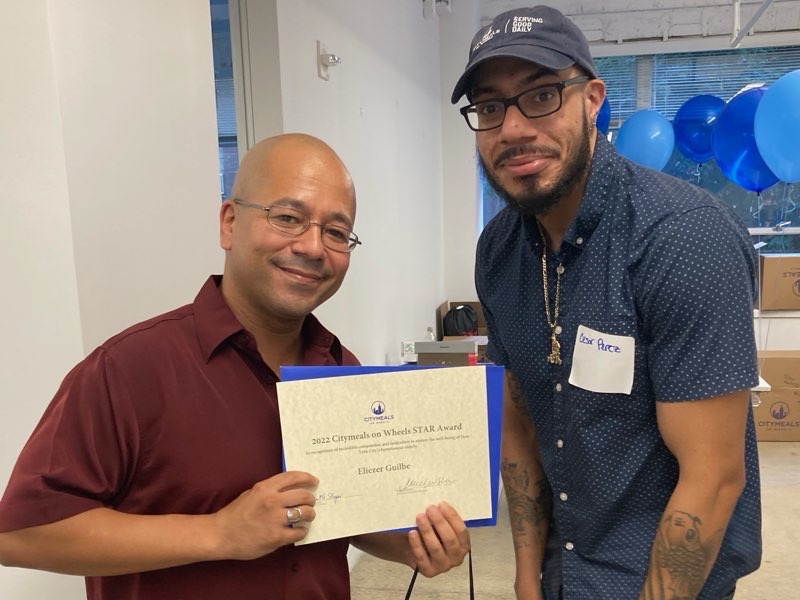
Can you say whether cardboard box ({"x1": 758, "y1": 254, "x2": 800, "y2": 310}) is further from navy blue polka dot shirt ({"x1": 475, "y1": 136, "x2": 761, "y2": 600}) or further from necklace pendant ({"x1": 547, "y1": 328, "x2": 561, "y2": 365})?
necklace pendant ({"x1": 547, "y1": 328, "x2": 561, "y2": 365})

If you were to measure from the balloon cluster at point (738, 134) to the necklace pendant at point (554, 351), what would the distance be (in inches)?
119

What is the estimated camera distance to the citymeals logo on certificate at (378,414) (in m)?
0.92

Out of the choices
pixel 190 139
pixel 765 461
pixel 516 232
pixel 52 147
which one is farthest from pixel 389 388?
pixel 765 461

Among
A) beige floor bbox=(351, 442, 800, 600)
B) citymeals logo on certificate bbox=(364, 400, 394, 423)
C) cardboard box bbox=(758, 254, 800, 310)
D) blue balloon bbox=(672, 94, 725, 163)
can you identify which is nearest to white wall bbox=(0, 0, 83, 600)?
citymeals logo on certificate bbox=(364, 400, 394, 423)

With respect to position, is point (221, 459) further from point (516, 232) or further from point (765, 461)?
point (765, 461)

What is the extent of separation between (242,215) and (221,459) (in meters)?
0.39

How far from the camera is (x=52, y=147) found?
1095 millimetres

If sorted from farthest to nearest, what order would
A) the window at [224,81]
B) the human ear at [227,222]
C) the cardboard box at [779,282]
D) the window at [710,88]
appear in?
the window at [710,88]
the cardboard box at [779,282]
the window at [224,81]
the human ear at [227,222]

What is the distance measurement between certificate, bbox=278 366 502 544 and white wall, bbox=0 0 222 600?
54 centimetres

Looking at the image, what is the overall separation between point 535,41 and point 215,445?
32.4 inches

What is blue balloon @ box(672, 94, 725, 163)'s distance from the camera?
4.54 metres

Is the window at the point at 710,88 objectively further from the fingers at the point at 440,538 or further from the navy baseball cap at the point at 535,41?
the fingers at the point at 440,538

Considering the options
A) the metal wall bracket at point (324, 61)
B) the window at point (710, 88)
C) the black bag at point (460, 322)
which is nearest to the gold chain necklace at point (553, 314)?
the metal wall bracket at point (324, 61)

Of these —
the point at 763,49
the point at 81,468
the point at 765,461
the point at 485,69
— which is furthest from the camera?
the point at 763,49
